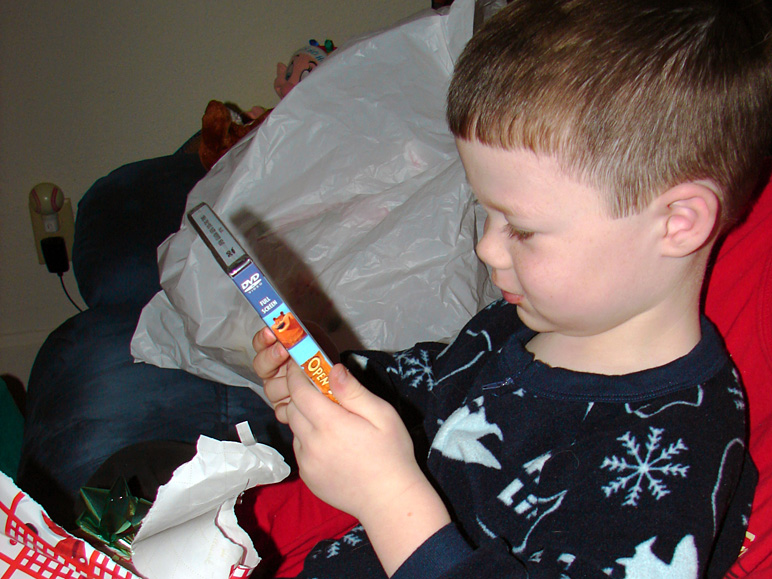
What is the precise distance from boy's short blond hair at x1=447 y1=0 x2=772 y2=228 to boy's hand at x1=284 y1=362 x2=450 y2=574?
0.23 m

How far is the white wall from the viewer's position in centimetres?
139

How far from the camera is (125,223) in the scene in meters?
1.15

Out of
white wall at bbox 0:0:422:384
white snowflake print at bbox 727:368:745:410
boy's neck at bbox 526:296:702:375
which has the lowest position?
white snowflake print at bbox 727:368:745:410

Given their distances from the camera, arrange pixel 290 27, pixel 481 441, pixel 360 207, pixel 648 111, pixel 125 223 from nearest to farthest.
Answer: pixel 648 111, pixel 481 441, pixel 360 207, pixel 125 223, pixel 290 27

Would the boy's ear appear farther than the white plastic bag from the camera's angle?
No

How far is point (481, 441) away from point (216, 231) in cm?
28

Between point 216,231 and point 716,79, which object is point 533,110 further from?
point 216,231

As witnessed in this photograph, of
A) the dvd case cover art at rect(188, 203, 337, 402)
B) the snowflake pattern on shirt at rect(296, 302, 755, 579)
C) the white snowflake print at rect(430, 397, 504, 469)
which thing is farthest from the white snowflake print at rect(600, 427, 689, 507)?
the dvd case cover art at rect(188, 203, 337, 402)

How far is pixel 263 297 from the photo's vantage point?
44 centimetres

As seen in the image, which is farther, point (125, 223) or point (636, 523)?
point (125, 223)

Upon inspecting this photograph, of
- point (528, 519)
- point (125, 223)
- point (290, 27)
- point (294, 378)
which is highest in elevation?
point (290, 27)

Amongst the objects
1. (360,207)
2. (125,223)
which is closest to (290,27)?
(125,223)

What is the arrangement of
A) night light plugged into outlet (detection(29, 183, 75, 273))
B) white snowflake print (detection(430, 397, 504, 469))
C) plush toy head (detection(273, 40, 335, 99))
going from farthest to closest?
night light plugged into outlet (detection(29, 183, 75, 273))
plush toy head (detection(273, 40, 335, 99))
white snowflake print (detection(430, 397, 504, 469))

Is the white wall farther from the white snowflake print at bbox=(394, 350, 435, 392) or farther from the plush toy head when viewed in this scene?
the white snowflake print at bbox=(394, 350, 435, 392)
